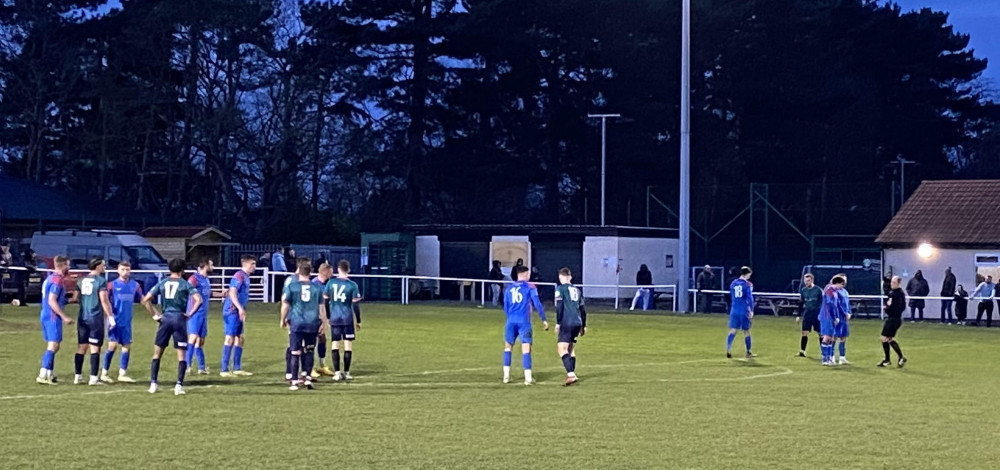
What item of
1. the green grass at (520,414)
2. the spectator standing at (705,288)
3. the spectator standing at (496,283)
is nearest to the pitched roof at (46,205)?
the spectator standing at (496,283)

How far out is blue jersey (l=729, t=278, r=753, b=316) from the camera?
1038 inches

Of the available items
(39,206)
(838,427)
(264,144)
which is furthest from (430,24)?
(838,427)

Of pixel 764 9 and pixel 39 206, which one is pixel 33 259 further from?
pixel 764 9

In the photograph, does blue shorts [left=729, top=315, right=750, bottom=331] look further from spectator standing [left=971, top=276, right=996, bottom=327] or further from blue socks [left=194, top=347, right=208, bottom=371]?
spectator standing [left=971, top=276, right=996, bottom=327]

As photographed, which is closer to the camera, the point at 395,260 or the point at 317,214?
the point at 395,260

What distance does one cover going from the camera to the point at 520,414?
17000mm

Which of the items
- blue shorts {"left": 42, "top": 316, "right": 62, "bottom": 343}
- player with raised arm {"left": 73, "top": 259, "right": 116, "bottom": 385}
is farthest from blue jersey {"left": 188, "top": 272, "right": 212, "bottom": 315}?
blue shorts {"left": 42, "top": 316, "right": 62, "bottom": 343}

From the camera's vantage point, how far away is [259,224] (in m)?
67.8

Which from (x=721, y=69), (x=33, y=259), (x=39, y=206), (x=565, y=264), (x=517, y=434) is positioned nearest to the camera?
(x=517, y=434)

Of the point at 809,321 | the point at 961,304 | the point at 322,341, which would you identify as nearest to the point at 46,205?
the point at 961,304

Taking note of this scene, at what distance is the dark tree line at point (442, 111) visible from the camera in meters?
65.8

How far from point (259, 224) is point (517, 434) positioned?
177ft

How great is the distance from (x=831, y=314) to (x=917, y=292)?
1908cm

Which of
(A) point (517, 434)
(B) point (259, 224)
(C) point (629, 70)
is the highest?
(C) point (629, 70)
